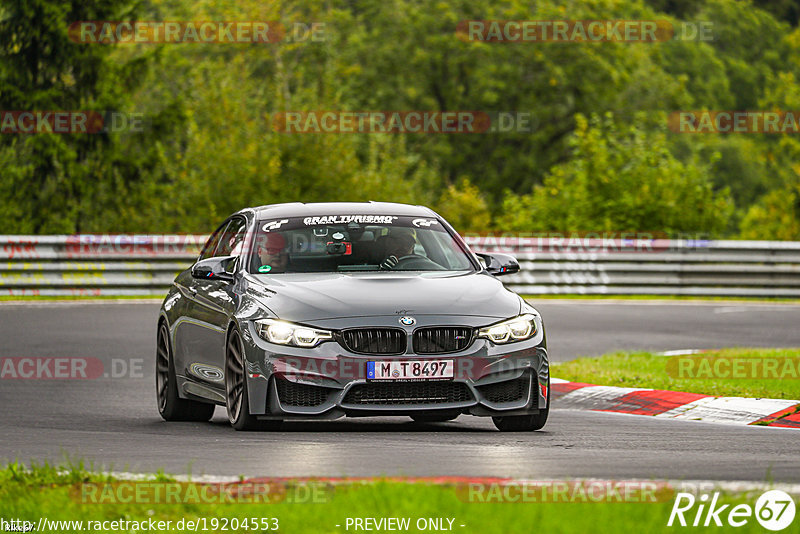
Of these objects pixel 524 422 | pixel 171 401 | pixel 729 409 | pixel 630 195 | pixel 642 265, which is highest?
pixel 524 422

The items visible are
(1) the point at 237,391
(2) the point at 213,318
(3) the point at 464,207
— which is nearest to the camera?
(1) the point at 237,391

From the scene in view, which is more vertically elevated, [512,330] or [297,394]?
[512,330]

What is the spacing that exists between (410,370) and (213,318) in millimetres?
1773

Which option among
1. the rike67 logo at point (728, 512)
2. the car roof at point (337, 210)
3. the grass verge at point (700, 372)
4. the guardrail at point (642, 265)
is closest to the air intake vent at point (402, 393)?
the car roof at point (337, 210)

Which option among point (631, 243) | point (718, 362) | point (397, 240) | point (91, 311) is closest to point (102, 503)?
point (397, 240)

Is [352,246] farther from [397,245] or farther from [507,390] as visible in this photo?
[507,390]

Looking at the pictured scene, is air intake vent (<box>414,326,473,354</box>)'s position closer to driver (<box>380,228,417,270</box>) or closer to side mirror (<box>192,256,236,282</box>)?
driver (<box>380,228,417,270</box>)

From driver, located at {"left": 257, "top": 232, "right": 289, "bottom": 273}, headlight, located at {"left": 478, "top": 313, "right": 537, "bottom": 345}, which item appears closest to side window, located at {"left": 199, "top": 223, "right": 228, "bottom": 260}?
driver, located at {"left": 257, "top": 232, "right": 289, "bottom": 273}

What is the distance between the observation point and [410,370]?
402 inches

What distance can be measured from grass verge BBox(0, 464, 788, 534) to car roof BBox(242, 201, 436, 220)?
182 inches

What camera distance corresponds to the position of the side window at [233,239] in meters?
12.0

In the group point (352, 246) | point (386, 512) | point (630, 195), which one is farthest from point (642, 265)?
point (386, 512)

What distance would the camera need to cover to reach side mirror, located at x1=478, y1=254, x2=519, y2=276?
11.6 meters

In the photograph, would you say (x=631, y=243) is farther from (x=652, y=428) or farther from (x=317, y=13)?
(x=317, y=13)
